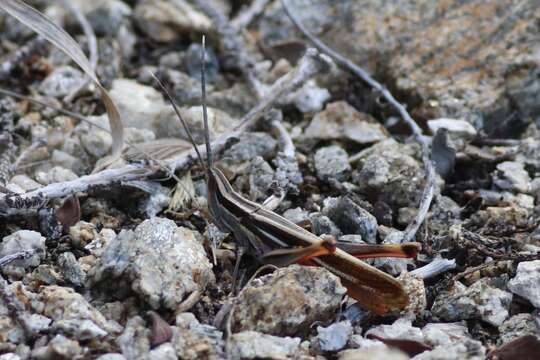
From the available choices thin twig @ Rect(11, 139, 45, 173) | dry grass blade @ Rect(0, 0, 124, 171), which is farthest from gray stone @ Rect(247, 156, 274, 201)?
thin twig @ Rect(11, 139, 45, 173)

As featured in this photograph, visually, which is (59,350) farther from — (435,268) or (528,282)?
(528,282)

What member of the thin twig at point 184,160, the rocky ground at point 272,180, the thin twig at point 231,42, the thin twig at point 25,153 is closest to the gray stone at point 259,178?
the rocky ground at point 272,180

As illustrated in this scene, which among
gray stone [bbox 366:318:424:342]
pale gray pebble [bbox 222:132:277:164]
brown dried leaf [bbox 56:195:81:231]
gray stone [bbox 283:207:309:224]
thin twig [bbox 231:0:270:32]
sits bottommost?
gray stone [bbox 366:318:424:342]

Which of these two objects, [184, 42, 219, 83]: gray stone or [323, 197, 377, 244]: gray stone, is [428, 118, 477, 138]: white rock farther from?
[184, 42, 219, 83]: gray stone

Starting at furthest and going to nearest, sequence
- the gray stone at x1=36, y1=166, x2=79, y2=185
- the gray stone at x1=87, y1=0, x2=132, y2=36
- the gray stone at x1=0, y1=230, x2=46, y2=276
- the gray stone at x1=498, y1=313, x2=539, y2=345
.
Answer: the gray stone at x1=87, y1=0, x2=132, y2=36 < the gray stone at x1=36, y1=166, x2=79, y2=185 < the gray stone at x1=0, y1=230, x2=46, y2=276 < the gray stone at x1=498, y1=313, x2=539, y2=345

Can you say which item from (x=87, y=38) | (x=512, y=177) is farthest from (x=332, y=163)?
(x=87, y=38)

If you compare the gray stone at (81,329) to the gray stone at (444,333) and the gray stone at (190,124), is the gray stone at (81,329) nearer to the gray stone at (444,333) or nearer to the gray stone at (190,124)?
the gray stone at (444,333)
